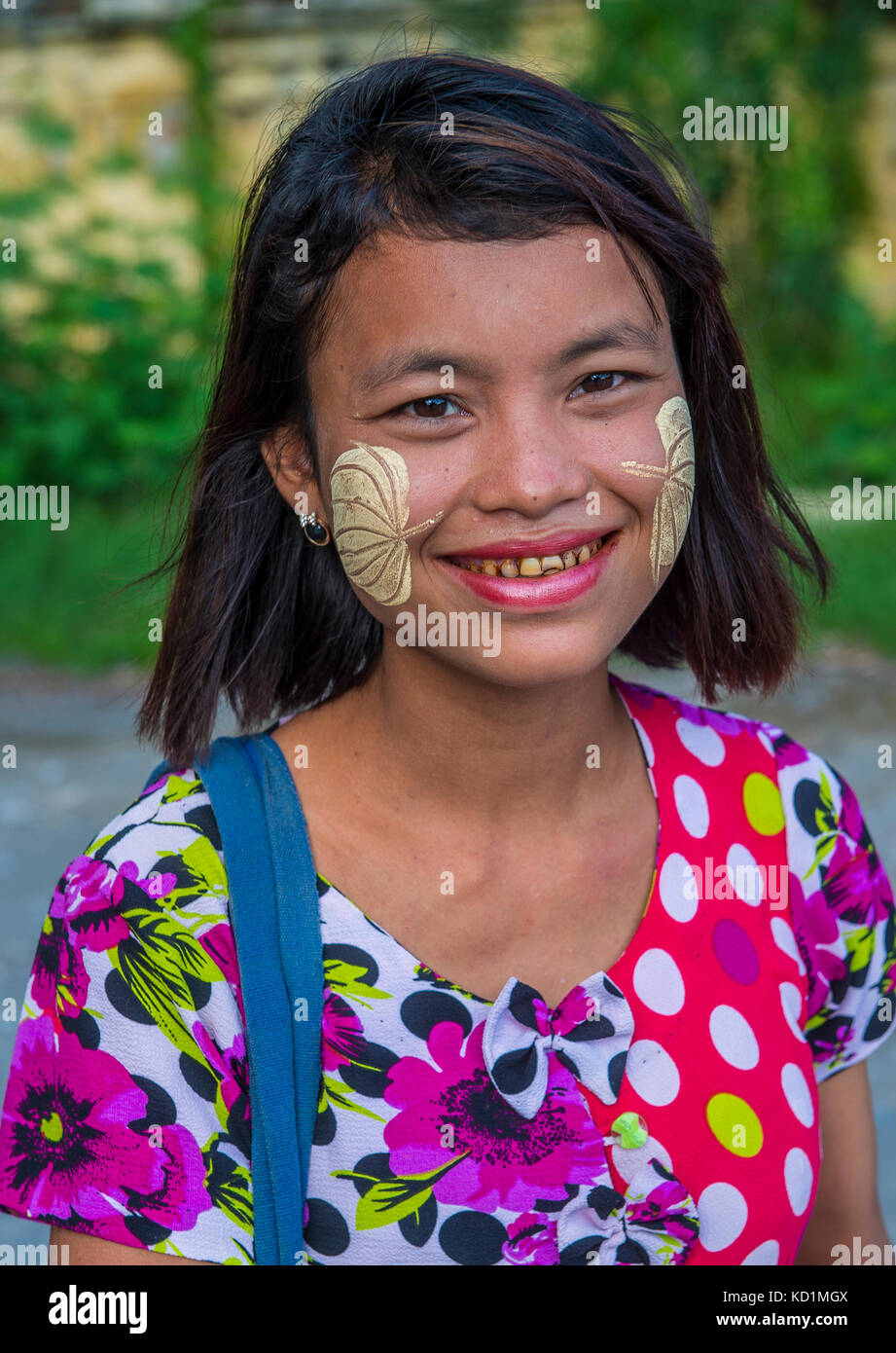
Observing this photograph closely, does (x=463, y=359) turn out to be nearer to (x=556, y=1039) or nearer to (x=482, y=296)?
(x=482, y=296)

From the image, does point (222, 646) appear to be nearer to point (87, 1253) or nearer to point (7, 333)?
point (87, 1253)

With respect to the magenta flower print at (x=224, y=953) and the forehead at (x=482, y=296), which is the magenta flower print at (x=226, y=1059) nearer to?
the magenta flower print at (x=224, y=953)

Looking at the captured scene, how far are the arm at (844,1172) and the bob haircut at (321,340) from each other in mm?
556

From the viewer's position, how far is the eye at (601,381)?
5.27 feet

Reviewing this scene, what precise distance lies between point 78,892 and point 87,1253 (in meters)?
0.37

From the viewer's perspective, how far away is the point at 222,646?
193 centimetres

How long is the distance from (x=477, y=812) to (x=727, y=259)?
14.0 ft

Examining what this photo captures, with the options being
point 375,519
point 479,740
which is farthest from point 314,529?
point 479,740

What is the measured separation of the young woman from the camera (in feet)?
5.11

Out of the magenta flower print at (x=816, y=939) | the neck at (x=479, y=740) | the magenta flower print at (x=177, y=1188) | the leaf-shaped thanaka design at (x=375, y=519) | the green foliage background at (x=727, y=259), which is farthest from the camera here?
the green foliage background at (x=727, y=259)

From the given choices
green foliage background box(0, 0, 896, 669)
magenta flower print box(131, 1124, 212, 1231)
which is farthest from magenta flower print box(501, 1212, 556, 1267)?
green foliage background box(0, 0, 896, 669)

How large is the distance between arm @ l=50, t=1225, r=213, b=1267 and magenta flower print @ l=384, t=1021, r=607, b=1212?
0.84ft

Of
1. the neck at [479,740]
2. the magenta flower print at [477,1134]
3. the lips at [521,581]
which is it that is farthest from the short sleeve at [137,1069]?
the lips at [521,581]

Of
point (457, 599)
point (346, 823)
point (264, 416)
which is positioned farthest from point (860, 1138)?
point (264, 416)
